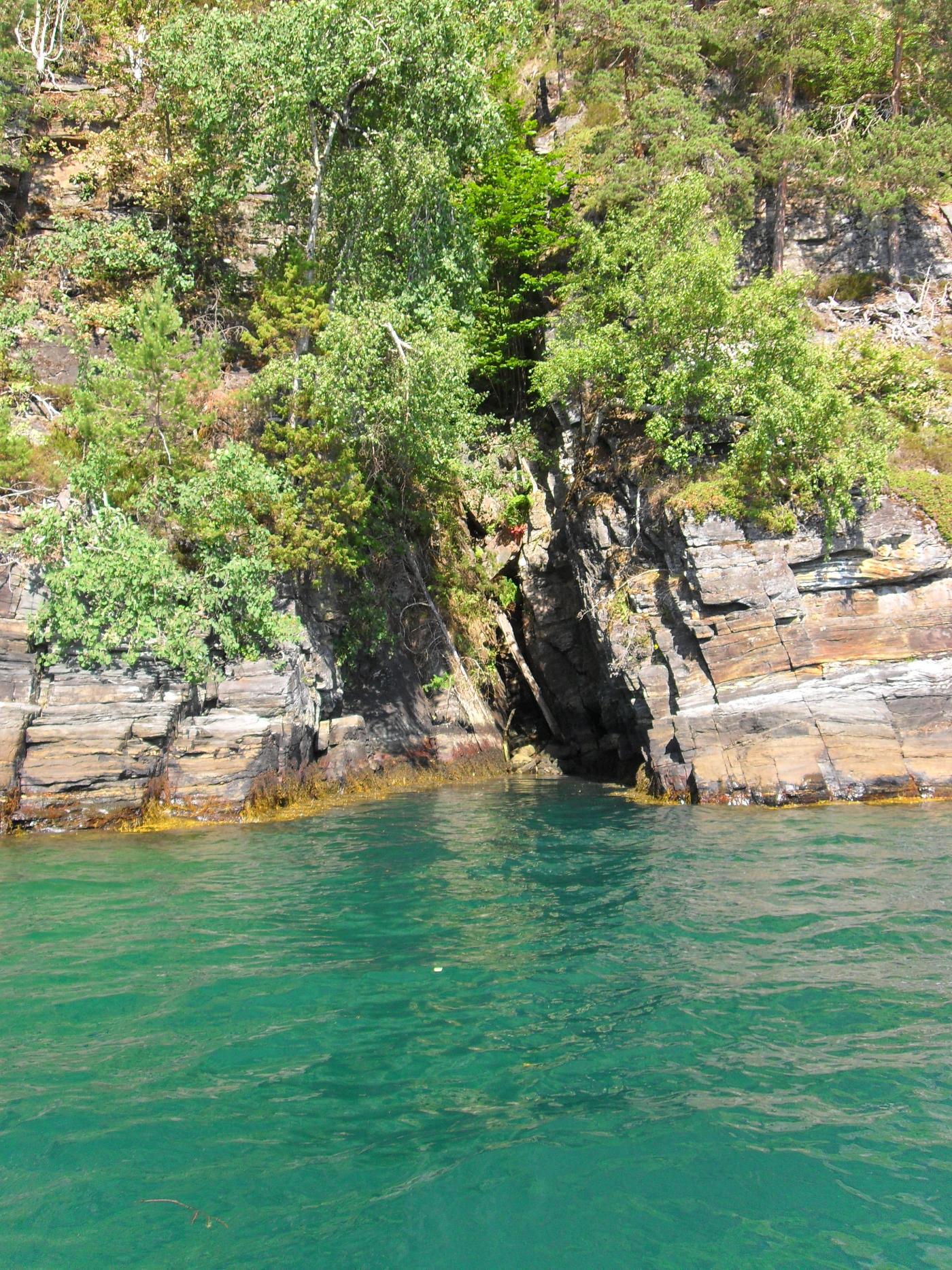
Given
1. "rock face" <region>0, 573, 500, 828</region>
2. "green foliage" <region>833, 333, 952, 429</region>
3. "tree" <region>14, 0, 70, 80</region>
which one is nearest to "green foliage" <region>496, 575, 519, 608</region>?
"rock face" <region>0, 573, 500, 828</region>

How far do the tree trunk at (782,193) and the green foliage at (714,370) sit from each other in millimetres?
6321

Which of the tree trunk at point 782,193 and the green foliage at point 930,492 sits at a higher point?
the tree trunk at point 782,193

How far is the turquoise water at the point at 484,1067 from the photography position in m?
4.18

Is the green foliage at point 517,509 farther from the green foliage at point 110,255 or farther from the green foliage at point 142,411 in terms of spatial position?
the green foliage at point 110,255

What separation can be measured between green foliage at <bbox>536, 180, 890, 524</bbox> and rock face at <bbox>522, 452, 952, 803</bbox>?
1.24m

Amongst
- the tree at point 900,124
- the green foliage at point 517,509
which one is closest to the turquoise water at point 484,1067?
the green foliage at point 517,509

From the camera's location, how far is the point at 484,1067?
227 inches

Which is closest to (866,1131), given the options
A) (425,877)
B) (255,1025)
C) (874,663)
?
(255,1025)

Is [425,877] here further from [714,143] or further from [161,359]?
[714,143]

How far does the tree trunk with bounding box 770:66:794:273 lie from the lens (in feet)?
82.0

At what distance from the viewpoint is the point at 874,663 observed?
16016mm

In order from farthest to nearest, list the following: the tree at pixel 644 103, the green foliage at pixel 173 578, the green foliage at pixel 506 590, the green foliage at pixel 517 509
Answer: the green foliage at pixel 517 509
the green foliage at pixel 506 590
the tree at pixel 644 103
the green foliage at pixel 173 578

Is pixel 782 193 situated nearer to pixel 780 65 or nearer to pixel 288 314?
pixel 780 65

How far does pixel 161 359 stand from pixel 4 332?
593cm
